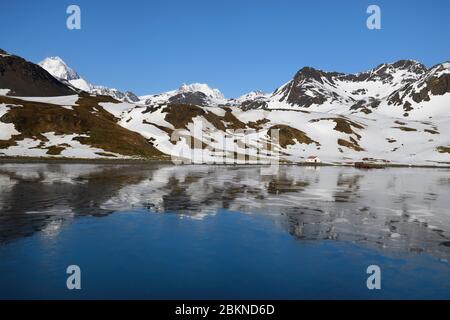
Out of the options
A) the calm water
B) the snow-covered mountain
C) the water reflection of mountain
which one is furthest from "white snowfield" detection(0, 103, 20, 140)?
the calm water

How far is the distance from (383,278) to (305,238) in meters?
6.67

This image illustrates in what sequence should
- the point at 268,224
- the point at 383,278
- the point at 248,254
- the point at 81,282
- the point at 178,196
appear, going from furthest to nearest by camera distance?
the point at 178,196 < the point at 268,224 < the point at 248,254 < the point at 383,278 < the point at 81,282

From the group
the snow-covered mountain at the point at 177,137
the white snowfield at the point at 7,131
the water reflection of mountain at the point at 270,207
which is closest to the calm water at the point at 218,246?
the water reflection of mountain at the point at 270,207

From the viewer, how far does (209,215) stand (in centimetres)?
2864

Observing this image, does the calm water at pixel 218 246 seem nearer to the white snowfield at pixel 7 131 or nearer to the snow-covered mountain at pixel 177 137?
the snow-covered mountain at pixel 177 137

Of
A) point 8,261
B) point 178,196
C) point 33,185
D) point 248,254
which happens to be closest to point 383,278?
point 248,254

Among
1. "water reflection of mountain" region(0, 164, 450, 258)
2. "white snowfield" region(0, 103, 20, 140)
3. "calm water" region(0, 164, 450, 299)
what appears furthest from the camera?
"white snowfield" region(0, 103, 20, 140)

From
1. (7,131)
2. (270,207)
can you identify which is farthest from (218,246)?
(7,131)

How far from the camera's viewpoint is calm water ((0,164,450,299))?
47.0ft

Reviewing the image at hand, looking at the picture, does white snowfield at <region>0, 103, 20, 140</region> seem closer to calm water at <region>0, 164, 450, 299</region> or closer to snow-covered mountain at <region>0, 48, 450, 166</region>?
snow-covered mountain at <region>0, 48, 450, 166</region>

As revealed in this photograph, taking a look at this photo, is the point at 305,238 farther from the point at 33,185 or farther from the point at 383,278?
the point at 33,185

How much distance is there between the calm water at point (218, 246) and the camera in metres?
14.3

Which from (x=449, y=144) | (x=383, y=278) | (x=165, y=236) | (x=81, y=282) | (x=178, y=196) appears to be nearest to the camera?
(x=81, y=282)

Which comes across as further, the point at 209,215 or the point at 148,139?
the point at 148,139
